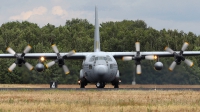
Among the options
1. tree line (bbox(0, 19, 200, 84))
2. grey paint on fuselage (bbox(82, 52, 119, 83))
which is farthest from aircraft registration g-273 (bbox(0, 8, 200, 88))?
tree line (bbox(0, 19, 200, 84))

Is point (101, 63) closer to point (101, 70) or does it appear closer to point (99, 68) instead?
point (99, 68)

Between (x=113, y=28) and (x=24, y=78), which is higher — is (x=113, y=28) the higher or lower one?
the higher one

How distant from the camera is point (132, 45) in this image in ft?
311

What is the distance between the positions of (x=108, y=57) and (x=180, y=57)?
20.6 ft

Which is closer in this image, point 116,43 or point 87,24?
point 116,43

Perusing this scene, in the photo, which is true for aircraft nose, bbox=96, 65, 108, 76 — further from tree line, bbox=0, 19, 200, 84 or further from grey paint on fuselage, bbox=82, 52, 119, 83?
tree line, bbox=0, 19, 200, 84

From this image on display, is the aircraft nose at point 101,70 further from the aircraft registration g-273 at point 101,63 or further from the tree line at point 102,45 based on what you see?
the tree line at point 102,45

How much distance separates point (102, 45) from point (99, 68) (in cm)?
5627

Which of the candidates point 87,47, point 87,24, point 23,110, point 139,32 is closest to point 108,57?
point 23,110

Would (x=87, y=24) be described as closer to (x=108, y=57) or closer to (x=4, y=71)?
(x=4, y=71)

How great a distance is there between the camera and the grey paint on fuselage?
38.8 m

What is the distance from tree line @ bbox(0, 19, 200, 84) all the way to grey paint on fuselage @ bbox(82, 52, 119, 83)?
6.30 meters

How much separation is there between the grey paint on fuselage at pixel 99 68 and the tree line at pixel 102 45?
20.7 feet

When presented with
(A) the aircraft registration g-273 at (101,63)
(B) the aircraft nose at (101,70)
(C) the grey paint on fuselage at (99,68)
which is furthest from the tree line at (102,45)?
(B) the aircraft nose at (101,70)
